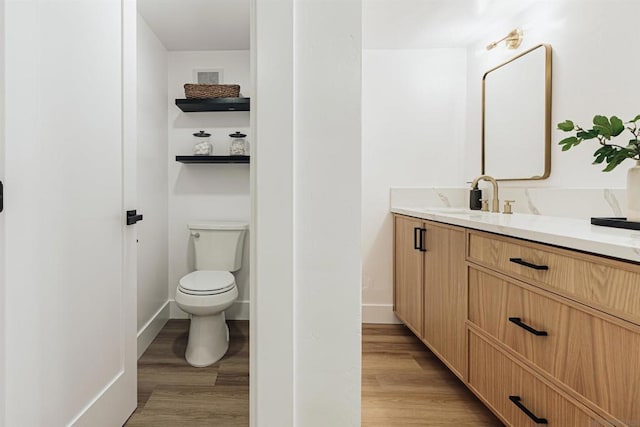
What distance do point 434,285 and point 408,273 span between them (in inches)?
16.0

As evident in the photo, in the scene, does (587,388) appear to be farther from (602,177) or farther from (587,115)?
(587,115)

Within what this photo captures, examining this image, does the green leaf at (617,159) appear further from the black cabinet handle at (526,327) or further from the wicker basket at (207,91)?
the wicker basket at (207,91)

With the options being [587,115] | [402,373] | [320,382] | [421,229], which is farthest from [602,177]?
[320,382]

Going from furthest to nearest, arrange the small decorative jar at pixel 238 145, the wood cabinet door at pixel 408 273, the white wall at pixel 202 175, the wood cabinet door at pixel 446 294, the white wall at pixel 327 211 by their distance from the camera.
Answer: the white wall at pixel 202 175
the small decorative jar at pixel 238 145
the wood cabinet door at pixel 408 273
the wood cabinet door at pixel 446 294
the white wall at pixel 327 211

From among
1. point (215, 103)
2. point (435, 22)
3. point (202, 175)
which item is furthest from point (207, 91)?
point (435, 22)

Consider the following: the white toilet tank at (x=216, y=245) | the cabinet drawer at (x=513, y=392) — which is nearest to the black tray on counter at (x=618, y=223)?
the cabinet drawer at (x=513, y=392)

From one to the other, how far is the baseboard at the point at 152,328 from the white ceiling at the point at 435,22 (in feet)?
7.95

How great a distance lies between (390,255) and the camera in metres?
2.74

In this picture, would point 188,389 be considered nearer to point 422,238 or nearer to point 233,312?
point 233,312

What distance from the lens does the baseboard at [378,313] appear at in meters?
2.73

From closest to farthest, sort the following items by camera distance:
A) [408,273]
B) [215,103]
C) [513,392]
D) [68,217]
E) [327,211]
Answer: [327,211] → [68,217] → [513,392] → [408,273] → [215,103]

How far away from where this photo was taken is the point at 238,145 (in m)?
2.63

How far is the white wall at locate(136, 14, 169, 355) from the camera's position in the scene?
2242mm

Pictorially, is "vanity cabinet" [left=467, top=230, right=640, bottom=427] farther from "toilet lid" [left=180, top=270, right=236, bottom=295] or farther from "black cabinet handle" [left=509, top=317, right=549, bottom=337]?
"toilet lid" [left=180, top=270, right=236, bottom=295]
